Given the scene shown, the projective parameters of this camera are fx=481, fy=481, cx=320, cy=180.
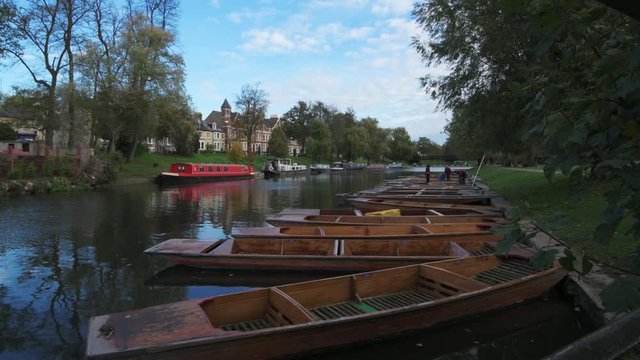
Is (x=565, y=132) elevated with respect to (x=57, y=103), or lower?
lower

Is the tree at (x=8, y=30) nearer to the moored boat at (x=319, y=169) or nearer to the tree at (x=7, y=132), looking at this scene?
the tree at (x=7, y=132)

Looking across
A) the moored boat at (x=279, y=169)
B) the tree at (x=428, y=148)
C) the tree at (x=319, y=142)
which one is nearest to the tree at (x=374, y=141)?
the tree at (x=319, y=142)

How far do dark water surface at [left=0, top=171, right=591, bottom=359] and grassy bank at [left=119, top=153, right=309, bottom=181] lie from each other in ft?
90.5

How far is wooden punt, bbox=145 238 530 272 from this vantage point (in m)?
9.95

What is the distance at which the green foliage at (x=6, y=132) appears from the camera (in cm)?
5694

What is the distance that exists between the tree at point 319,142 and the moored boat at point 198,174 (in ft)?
153

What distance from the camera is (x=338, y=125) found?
117938mm

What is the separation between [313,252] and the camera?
1129 centimetres

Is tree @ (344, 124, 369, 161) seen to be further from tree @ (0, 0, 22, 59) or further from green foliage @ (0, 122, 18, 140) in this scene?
tree @ (0, 0, 22, 59)

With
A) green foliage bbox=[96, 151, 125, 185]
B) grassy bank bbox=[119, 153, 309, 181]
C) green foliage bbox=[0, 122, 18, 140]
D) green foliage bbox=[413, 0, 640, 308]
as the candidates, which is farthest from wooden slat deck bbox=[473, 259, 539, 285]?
green foliage bbox=[0, 122, 18, 140]

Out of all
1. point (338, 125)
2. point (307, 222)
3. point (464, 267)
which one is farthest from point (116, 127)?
point (338, 125)

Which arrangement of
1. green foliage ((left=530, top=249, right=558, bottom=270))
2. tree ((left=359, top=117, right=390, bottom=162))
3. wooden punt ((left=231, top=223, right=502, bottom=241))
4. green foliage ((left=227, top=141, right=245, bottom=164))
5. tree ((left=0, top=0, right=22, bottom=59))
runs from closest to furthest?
green foliage ((left=530, top=249, right=558, bottom=270)) → wooden punt ((left=231, top=223, right=502, bottom=241)) → tree ((left=0, top=0, right=22, bottom=59)) → green foliage ((left=227, top=141, right=245, bottom=164)) → tree ((left=359, top=117, right=390, bottom=162))

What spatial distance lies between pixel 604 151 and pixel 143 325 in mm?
5121

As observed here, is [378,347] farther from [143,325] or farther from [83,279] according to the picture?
[83,279]
